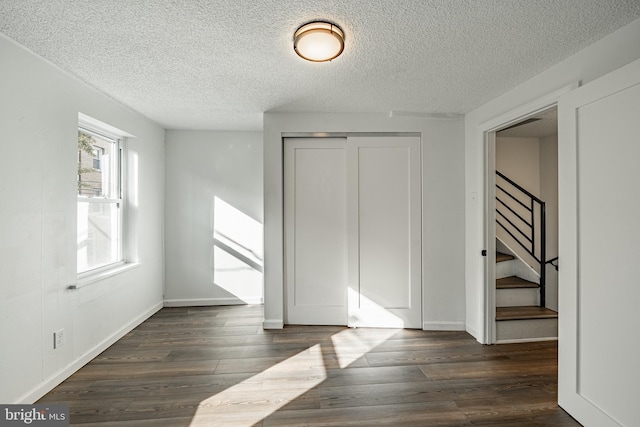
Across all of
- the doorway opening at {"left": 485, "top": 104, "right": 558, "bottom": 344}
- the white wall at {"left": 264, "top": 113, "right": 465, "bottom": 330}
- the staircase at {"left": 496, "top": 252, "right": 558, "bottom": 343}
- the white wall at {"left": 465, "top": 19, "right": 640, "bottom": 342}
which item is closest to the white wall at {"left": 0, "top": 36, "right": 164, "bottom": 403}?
the white wall at {"left": 264, "top": 113, "right": 465, "bottom": 330}

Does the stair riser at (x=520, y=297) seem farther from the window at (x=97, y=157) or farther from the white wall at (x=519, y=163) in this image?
the window at (x=97, y=157)

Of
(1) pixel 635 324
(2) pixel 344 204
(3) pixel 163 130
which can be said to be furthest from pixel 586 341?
(3) pixel 163 130

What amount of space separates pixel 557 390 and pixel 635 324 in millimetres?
960

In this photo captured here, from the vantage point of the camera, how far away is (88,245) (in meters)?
2.94

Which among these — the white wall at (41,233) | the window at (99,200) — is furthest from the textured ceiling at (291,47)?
the window at (99,200)

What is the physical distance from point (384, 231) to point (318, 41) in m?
2.17

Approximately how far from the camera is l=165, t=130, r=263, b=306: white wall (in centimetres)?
420

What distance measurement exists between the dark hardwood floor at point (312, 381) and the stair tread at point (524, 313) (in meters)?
0.26

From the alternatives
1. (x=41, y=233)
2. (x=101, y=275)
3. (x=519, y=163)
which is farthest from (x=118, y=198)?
(x=519, y=163)

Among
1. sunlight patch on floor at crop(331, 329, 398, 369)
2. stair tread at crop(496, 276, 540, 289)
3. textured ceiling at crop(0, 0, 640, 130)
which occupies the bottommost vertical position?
sunlight patch on floor at crop(331, 329, 398, 369)

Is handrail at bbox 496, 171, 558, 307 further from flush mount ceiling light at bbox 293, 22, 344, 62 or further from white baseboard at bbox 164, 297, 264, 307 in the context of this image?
white baseboard at bbox 164, 297, 264, 307

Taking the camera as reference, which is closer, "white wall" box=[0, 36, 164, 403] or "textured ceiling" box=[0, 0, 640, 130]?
"textured ceiling" box=[0, 0, 640, 130]

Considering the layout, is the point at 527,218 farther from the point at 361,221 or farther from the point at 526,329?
the point at 361,221
